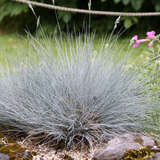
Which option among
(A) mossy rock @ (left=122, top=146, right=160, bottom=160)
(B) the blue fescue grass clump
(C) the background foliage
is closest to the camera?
(A) mossy rock @ (left=122, top=146, right=160, bottom=160)

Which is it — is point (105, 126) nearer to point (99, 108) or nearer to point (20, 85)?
point (99, 108)

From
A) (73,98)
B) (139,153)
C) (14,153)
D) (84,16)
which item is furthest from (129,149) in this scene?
(84,16)

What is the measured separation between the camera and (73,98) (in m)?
2.39

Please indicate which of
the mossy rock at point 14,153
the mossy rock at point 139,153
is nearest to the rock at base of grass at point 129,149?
the mossy rock at point 139,153

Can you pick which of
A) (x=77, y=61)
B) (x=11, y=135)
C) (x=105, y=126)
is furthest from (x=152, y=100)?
(x=11, y=135)

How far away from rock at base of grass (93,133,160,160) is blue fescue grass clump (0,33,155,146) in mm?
360

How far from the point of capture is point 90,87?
7.88 ft

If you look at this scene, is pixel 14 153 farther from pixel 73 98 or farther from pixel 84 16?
pixel 84 16

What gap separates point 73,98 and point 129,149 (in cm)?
68

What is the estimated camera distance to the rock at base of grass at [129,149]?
1764 millimetres

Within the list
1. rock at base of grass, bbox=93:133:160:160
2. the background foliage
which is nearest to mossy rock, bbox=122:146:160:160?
rock at base of grass, bbox=93:133:160:160

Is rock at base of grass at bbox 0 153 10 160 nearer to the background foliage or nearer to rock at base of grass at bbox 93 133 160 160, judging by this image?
rock at base of grass at bbox 93 133 160 160

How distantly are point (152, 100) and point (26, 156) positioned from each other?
1.06 m

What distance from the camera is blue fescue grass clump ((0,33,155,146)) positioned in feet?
7.63
